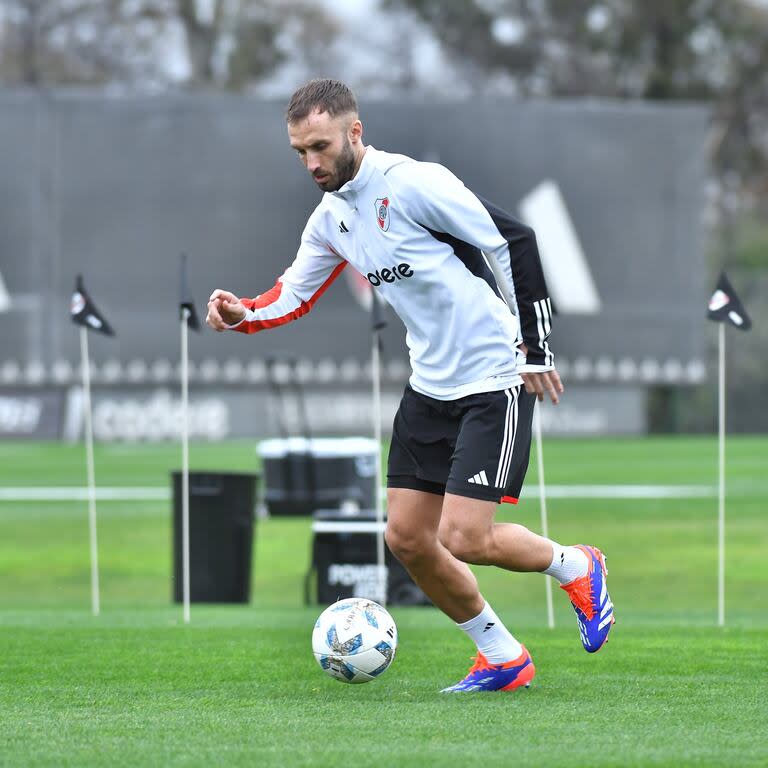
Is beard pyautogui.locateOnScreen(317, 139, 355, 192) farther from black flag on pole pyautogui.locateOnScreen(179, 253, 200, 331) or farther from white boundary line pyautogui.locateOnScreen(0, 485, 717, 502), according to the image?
white boundary line pyautogui.locateOnScreen(0, 485, 717, 502)

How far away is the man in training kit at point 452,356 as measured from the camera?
18.7 feet

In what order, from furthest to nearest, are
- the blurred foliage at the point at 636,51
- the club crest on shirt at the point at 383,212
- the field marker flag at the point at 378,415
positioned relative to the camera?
the blurred foliage at the point at 636,51 → the field marker flag at the point at 378,415 → the club crest on shirt at the point at 383,212

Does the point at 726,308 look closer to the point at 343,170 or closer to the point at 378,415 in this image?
the point at 378,415

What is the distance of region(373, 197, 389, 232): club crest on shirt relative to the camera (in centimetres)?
577

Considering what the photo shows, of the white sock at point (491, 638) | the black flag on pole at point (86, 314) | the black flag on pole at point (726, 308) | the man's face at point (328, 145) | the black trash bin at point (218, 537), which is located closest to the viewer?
the man's face at point (328, 145)

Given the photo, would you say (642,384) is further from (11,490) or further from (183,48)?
(183,48)

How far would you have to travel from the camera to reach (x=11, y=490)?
66.8ft

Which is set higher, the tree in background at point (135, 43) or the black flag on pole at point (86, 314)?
the tree in background at point (135, 43)

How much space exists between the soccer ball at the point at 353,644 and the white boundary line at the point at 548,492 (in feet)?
43.0

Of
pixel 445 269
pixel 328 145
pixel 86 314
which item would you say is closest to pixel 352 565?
pixel 86 314

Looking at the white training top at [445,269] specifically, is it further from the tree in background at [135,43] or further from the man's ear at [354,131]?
the tree in background at [135,43]

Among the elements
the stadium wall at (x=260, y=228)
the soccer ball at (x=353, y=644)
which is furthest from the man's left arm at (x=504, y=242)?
the stadium wall at (x=260, y=228)

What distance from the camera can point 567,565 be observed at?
5.97m

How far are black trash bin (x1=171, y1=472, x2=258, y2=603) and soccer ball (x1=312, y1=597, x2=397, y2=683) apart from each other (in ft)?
16.4
